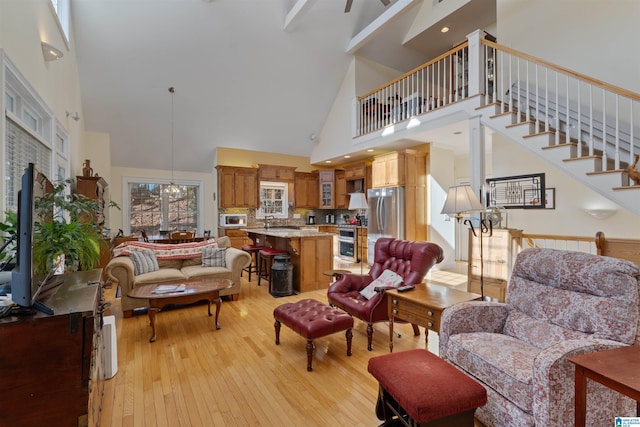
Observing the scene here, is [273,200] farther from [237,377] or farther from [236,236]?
[237,377]

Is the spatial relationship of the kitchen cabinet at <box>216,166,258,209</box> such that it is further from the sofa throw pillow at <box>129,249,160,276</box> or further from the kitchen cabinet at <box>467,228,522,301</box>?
the kitchen cabinet at <box>467,228,522,301</box>

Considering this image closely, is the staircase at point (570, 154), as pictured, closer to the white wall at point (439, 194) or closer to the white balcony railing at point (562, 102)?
the white balcony railing at point (562, 102)

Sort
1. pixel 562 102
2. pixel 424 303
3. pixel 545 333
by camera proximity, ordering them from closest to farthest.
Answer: pixel 545 333
pixel 424 303
pixel 562 102

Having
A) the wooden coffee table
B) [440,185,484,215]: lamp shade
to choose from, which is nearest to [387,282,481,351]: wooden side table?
[440,185,484,215]: lamp shade

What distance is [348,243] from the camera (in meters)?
7.45

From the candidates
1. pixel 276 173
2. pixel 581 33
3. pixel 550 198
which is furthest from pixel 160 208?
pixel 581 33

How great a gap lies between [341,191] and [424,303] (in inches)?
244

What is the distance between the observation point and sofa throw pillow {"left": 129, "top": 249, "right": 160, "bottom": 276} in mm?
4023

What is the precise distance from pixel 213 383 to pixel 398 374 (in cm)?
153

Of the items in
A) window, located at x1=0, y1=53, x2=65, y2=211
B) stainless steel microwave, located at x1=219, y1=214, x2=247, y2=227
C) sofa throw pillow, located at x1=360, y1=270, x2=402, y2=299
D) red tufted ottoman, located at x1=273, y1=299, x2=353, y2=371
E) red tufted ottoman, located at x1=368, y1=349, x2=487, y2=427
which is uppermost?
window, located at x1=0, y1=53, x2=65, y2=211

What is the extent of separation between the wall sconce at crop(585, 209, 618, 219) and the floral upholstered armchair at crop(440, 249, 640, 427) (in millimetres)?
2576

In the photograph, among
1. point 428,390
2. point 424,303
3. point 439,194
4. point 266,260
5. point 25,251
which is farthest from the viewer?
point 439,194

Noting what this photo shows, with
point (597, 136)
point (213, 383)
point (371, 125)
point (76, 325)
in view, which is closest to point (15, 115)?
point (76, 325)

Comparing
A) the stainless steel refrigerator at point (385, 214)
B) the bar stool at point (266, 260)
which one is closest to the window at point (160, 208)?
the bar stool at point (266, 260)
